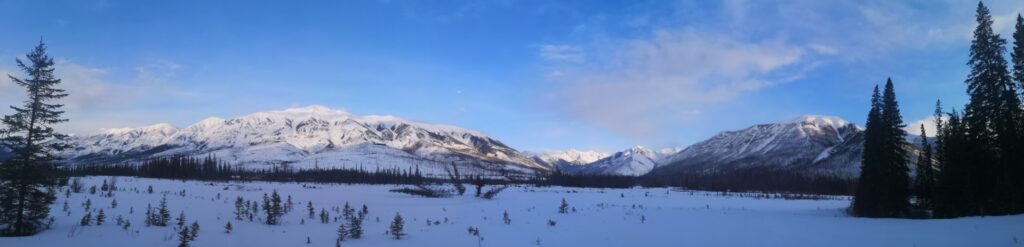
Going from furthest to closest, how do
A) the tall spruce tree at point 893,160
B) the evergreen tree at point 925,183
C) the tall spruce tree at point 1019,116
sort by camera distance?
the evergreen tree at point 925,183 < the tall spruce tree at point 893,160 < the tall spruce tree at point 1019,116

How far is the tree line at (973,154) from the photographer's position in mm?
30141

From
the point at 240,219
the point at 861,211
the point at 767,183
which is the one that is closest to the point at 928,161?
the point at 861,211

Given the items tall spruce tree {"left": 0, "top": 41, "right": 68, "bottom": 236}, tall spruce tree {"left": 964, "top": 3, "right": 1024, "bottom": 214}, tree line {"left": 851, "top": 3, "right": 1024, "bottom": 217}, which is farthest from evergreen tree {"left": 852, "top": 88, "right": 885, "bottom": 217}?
tall spruce tree {"left": 0, "top": 41, "right": 68, "bottom": 236}

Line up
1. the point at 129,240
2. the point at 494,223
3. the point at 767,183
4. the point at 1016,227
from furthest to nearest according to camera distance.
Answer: the point at 767,183 → the point at 494,223 → the point at 1016,227 → the point at 129,240

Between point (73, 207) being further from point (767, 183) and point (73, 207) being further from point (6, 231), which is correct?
point (767, 183)

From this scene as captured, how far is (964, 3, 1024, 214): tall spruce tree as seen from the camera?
101 feet

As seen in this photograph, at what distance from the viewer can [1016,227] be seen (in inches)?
688

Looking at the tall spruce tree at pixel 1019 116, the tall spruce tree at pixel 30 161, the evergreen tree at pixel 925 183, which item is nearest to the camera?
the tall spruce tree at pixel 30 161

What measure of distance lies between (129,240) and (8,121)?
559cm

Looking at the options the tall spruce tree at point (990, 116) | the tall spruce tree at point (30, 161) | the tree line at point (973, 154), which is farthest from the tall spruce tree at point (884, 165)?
the tall spruce tree at point (30, 161)

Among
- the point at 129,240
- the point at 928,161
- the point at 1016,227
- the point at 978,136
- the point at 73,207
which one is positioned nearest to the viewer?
the point at 129,240

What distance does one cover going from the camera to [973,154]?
3294 centimetres

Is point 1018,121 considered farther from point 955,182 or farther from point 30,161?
point 30,161

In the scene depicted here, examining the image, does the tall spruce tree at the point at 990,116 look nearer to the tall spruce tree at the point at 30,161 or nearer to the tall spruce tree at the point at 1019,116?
the tall spruce tree at the point at 1019,116
